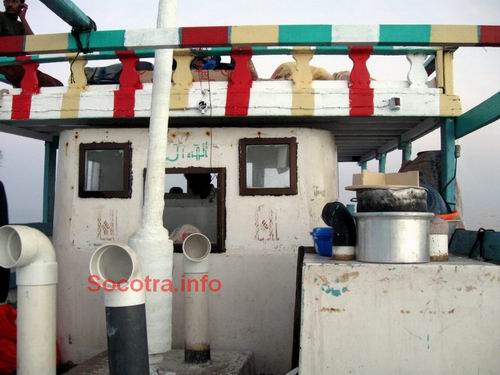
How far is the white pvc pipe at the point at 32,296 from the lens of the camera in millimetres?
3467

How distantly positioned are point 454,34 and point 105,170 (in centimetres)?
412

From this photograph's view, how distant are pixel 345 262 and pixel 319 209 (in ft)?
6.98

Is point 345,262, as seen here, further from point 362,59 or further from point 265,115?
point 362,59

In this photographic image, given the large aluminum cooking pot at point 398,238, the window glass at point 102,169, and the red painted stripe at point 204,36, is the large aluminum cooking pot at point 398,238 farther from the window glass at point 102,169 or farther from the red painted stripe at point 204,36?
the window glass at point 102,169

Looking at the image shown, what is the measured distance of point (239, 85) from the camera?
553cm

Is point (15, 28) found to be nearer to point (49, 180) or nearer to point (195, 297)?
point (49, 180)

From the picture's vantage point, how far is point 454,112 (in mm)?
5375

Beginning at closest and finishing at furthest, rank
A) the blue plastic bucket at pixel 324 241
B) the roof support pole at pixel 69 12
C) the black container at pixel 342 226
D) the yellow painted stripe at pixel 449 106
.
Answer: the black container at pixel 342 226
the blue plastic bucket at pixel 324 241
the roof support pole at pixel 69 12
the yellow painted stripe at pixel 449 106

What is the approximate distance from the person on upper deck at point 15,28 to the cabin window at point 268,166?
2771mm

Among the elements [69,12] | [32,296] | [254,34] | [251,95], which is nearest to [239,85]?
[251,95]

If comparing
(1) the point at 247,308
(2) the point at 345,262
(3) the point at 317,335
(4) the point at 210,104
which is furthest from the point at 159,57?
(1) the point at 247,308

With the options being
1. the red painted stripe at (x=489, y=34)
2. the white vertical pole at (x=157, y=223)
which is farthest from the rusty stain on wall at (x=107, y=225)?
the red painted stripe at (x=489, y=34)

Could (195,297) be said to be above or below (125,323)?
below

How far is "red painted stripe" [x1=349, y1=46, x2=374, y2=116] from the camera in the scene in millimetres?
5434
